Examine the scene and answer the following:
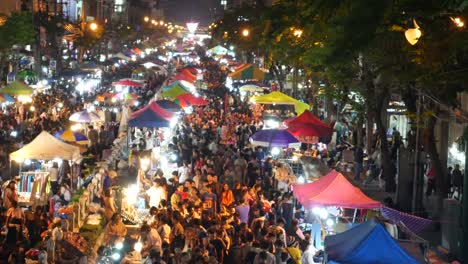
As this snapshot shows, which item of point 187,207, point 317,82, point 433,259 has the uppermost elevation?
point 317,82

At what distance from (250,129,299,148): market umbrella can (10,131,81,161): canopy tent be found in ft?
17.1

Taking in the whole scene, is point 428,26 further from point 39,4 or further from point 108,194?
point 39,4

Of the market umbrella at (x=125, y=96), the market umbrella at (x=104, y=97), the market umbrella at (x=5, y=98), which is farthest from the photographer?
the market umbrella at (x=104, y=97)

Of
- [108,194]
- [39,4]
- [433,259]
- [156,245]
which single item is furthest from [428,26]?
[39,4]

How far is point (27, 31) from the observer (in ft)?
134

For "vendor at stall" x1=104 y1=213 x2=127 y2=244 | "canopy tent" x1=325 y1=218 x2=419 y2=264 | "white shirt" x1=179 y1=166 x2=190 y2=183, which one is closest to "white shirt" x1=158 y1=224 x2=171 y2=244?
"vendor at stall" x1=104 y1=213 x2=127 y2=244

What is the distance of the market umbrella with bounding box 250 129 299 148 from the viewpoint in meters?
18.9

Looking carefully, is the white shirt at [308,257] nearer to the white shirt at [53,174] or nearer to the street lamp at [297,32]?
the white shirt at [53,174]

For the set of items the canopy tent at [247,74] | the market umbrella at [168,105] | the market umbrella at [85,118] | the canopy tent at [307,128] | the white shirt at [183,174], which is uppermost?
the canopy tent at [247,74]

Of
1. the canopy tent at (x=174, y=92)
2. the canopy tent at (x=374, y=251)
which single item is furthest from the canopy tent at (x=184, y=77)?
the canopy tent at (x=374, y=251)

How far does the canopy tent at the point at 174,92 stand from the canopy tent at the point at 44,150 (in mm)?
11841

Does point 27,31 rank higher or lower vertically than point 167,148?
higher

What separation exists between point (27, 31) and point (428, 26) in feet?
109

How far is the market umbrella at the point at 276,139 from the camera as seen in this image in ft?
62.1
